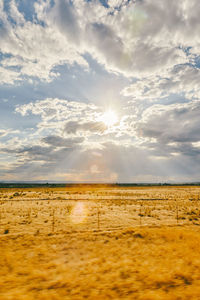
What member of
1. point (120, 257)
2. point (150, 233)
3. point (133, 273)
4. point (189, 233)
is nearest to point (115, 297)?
point (133, 273)

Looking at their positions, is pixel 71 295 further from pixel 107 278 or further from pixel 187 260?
pixel 187 260

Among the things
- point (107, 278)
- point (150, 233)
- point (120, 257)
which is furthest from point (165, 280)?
point (150, 233)

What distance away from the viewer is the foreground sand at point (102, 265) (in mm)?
6902

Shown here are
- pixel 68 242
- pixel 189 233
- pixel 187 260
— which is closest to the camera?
pixel 187 260

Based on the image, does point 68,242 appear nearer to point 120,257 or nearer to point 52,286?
Answer: point 120,257

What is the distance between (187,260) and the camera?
9.70 m

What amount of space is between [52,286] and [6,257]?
3.88 metres

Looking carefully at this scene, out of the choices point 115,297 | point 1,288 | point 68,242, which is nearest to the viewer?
point 115,297

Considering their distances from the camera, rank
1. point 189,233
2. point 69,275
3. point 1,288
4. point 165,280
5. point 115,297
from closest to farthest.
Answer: point 115,297
point 1,288
point 165,280
point 69,275
point 189,233

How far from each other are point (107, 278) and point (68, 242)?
4966mm

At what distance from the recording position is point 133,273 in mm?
8398

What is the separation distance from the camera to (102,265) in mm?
9258

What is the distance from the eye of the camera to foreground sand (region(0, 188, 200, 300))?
690 centimetres

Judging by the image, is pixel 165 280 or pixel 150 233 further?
pixel 150 233
